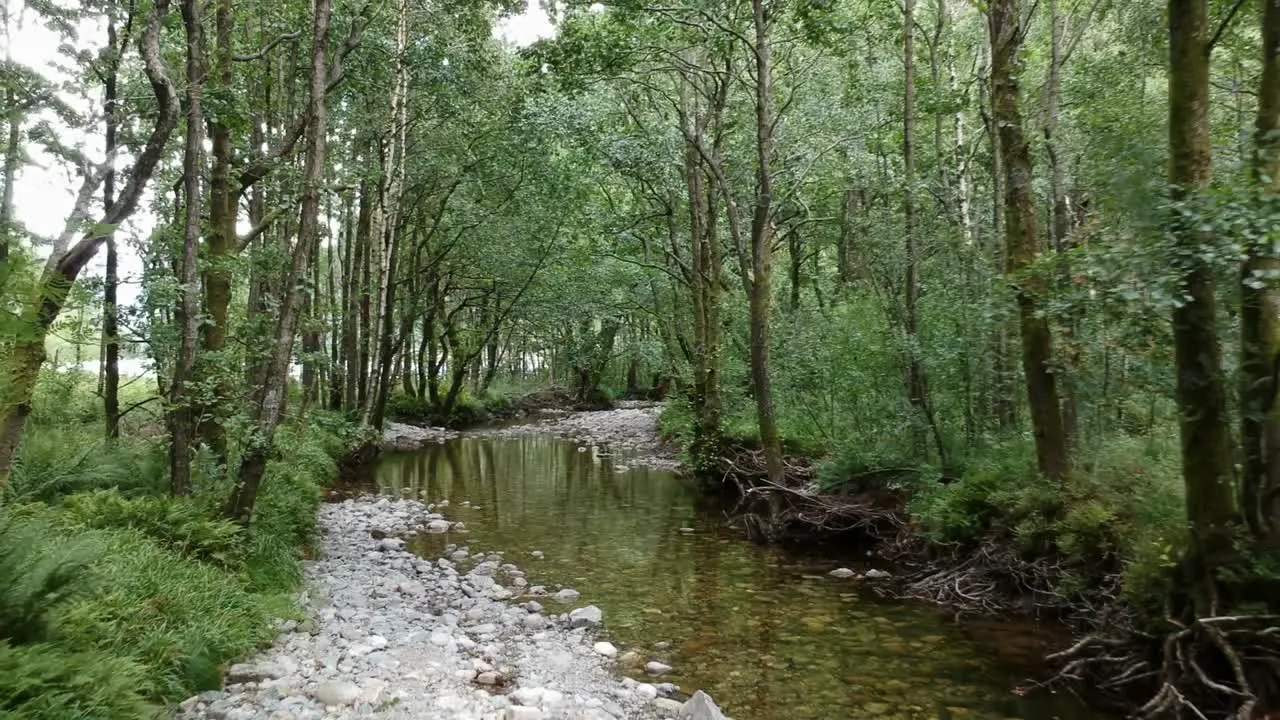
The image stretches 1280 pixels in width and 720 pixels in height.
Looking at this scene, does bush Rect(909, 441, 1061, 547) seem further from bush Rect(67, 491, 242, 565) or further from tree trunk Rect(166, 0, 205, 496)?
tree trunk Rect(166, 0, 205, 496)

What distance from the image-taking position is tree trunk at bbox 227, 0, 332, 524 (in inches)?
297

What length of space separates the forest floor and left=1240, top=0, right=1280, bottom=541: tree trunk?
410 centimetres

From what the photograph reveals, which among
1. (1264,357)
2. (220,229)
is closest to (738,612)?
(1264,357)

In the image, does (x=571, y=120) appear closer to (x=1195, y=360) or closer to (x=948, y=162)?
(x=948, y=162)

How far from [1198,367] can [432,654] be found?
6.42 metres

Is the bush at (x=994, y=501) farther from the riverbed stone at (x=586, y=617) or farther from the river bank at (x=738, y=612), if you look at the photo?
the riverbed stone at (x=586, y=617)

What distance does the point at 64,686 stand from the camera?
365cm

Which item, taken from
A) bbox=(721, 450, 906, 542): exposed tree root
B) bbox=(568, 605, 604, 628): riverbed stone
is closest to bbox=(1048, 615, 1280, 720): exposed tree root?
bbox=(721, 450, 906, 542): exposed tree root

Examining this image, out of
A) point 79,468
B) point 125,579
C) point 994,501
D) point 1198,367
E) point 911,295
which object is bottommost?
point 125,579

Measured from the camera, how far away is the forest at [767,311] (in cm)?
488

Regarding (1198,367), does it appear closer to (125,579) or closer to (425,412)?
(125,579)

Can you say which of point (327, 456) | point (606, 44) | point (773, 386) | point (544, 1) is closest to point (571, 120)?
point (544, 1)

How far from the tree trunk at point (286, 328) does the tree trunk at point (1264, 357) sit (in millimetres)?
8151

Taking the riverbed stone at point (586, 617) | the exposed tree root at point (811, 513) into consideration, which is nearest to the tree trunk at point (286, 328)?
the riverbed stone at point (586, 617)
